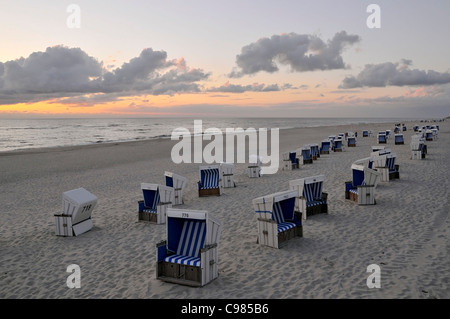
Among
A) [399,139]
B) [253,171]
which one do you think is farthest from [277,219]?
[399,139]

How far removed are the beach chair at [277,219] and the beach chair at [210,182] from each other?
5.44 m

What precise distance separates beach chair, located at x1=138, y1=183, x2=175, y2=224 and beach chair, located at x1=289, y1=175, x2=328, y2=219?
390 centimetres

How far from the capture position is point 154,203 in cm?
1074

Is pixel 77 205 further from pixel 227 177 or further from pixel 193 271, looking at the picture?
pixel 227 177

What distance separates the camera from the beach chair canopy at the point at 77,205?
9.45 metres

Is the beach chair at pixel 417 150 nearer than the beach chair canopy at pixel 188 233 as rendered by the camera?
No

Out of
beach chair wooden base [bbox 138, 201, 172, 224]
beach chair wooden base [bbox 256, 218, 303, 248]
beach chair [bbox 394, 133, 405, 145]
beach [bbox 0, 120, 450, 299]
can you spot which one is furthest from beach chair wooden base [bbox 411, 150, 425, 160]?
beach chair wooden base [bbox 138, 201, 172, 224]

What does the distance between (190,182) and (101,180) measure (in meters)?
5.62

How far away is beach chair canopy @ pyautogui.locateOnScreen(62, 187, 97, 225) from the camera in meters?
9.45

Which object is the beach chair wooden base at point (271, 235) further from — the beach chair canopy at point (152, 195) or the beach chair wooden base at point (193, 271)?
the beach chair canopy at point (152, 195)

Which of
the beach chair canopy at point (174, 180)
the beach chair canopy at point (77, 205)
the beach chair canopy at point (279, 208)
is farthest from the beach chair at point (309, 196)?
the beach chair canopy at point (77, 205)

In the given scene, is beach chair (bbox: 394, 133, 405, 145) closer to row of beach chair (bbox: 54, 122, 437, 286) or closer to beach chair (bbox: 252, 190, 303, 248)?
row of beach chair (bbox: 54, 122, 437, 286)
